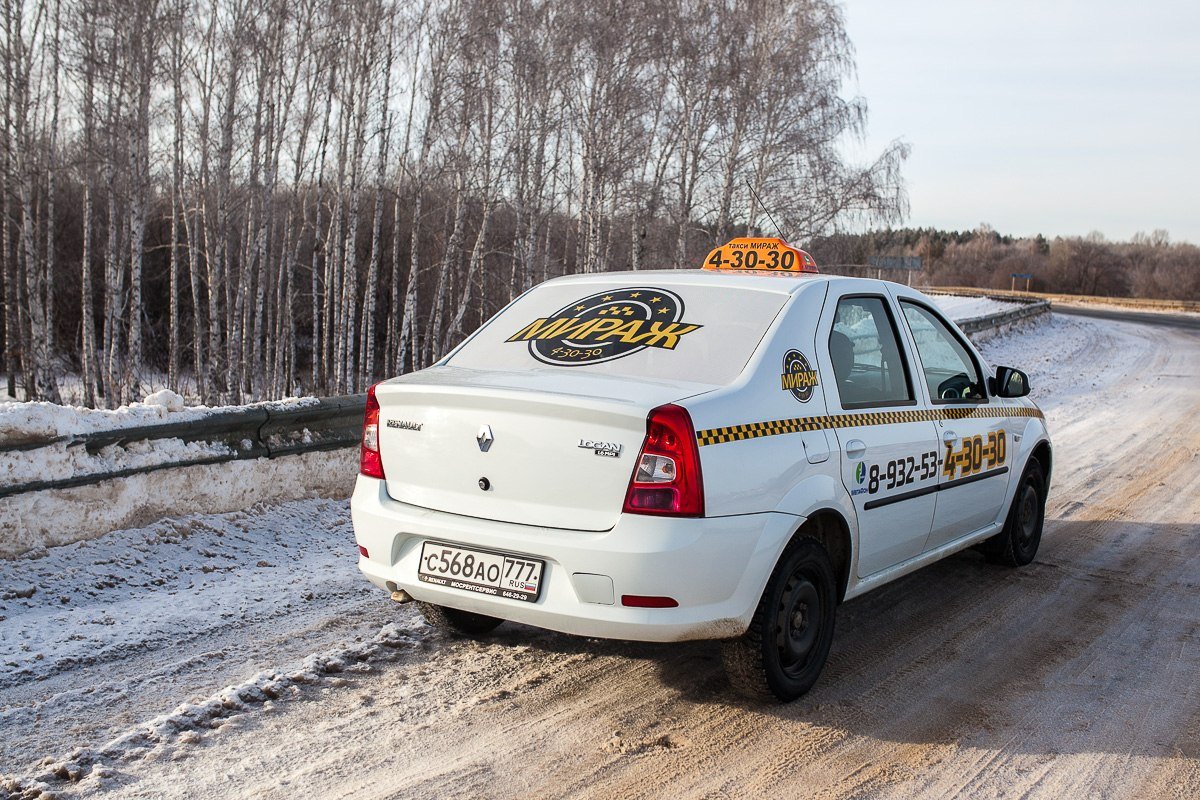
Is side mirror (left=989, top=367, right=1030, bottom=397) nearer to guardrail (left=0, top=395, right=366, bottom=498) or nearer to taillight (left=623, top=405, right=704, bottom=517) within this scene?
taillight (left=623, top=405, right=704, bottom=517)

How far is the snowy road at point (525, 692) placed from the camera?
320 cm

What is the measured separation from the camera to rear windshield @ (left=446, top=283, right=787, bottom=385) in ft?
12.8

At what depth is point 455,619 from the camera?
436 cm

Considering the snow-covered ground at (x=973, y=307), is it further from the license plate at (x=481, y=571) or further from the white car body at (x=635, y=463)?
the license plate at (x=481, y=571)

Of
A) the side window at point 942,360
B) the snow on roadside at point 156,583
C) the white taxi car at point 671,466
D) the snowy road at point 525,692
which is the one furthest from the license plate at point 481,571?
the side window at point 942,360

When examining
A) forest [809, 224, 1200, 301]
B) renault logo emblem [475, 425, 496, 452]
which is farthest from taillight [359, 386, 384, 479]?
forest [809, 224, 1200, 301]

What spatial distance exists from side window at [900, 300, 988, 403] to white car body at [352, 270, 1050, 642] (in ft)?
1.41

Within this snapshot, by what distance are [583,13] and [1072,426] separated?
15.7 metres

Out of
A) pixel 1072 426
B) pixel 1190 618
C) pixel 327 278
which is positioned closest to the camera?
pixel 1190 618

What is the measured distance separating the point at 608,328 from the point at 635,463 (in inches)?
39.6

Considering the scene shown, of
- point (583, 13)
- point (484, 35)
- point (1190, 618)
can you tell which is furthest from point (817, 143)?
point (1190, 618)

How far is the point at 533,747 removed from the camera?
11.1 ft

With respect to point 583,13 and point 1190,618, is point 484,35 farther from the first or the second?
point 1190,618

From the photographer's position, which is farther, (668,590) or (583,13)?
(583,13)
